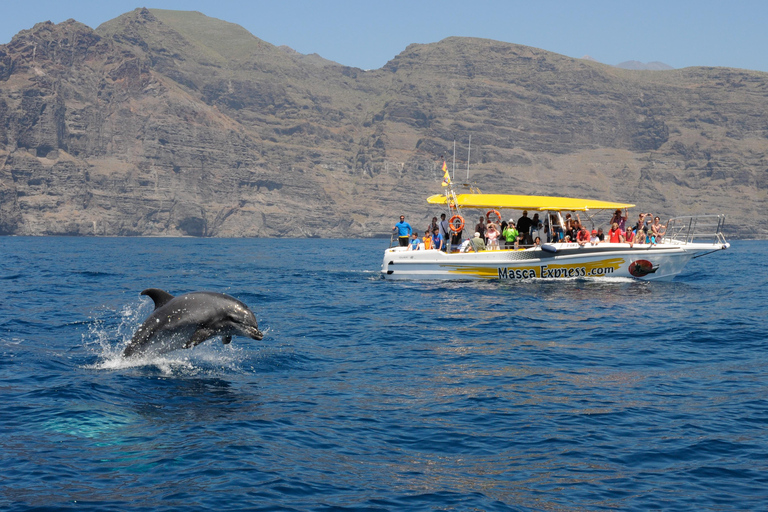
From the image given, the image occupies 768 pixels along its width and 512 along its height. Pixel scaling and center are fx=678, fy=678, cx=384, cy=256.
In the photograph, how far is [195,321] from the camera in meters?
11.3

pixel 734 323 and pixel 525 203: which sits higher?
pixel 525 203

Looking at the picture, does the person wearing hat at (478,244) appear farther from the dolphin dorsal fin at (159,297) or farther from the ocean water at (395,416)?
the dolphin dorsal fin at (159,297)

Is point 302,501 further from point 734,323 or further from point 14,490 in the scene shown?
point 734,323

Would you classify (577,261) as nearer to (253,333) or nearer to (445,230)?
(445,230)

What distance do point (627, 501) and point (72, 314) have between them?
17.2m

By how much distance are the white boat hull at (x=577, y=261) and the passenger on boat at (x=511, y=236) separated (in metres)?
0.85

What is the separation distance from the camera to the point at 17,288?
88.6 feet

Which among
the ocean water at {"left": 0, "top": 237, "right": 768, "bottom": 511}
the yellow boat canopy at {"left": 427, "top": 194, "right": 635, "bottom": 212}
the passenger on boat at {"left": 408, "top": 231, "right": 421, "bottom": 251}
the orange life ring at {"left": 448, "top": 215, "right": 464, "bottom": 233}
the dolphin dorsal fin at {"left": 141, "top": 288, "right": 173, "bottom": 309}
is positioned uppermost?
the yellow boat canopy at {"left": 427, "top": 194, "right": 635, "bottom": 212}

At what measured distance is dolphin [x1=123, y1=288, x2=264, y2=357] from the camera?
1124 cm

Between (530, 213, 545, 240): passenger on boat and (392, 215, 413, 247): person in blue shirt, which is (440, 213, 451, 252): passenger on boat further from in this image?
(530, 213, 545, 240): passenger on boat

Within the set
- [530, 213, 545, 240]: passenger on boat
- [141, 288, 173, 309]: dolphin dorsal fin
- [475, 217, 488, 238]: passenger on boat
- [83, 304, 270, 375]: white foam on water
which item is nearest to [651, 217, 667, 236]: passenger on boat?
[530, 213, 545, 240]: passenger on boat

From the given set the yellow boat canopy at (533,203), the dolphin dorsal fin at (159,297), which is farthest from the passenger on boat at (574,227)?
the dolphin dorsal fin at (159,297)

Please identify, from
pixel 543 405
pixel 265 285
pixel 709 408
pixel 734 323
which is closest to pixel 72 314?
pixel 265 285

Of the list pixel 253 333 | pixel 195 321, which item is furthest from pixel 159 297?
pixel 253 333
